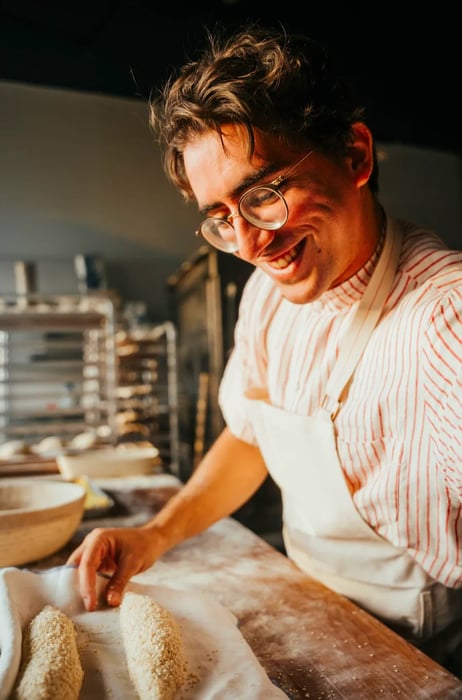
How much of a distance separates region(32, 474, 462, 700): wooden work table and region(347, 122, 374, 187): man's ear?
0.86m

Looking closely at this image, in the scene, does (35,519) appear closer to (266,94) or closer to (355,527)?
(355,527)

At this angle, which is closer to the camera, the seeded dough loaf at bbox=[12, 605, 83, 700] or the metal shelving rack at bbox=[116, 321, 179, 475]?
the seeded dough loaf at bbox=[12, 605, 83, 700]

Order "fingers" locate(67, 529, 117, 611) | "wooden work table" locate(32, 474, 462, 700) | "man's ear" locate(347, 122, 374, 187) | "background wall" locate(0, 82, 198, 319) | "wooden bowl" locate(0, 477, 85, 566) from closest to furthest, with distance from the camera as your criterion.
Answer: "wooden work table" locate(32, 474, 462, 700)
"fingers" locate(67, 529, 117, 611)
"wooden bowl" locate(0, 477, 85, 566)
"man's ear" locate(347, 122, 374, 187)
"background wall" locate(0, 82, 198, 319)

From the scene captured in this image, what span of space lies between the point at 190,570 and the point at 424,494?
528mm

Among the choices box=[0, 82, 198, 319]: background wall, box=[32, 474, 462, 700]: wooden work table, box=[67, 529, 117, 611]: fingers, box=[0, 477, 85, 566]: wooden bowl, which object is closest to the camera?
box=[32, 474, 462, 700]: wooden work table

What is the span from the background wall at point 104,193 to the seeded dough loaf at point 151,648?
9.47 ft

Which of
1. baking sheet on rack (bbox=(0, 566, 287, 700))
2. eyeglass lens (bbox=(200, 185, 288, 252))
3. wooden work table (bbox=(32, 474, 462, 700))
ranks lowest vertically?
wooden work table (bbox=(32, 474, 462, 700))

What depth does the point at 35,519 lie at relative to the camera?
102 centimetres

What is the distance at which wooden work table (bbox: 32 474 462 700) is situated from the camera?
0.72m

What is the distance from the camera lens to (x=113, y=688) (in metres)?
0.67

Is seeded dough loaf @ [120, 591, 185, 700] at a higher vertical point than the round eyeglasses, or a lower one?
lower

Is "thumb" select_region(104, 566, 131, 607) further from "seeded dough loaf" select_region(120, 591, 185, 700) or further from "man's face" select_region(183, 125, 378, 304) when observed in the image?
"man's face" select_region(183, 125, 378, 304)

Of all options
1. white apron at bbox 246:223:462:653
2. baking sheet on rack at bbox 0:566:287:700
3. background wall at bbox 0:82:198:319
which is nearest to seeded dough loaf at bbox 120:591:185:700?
baking sheet on rack at bbox 0:566:287:700

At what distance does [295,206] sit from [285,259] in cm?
11
